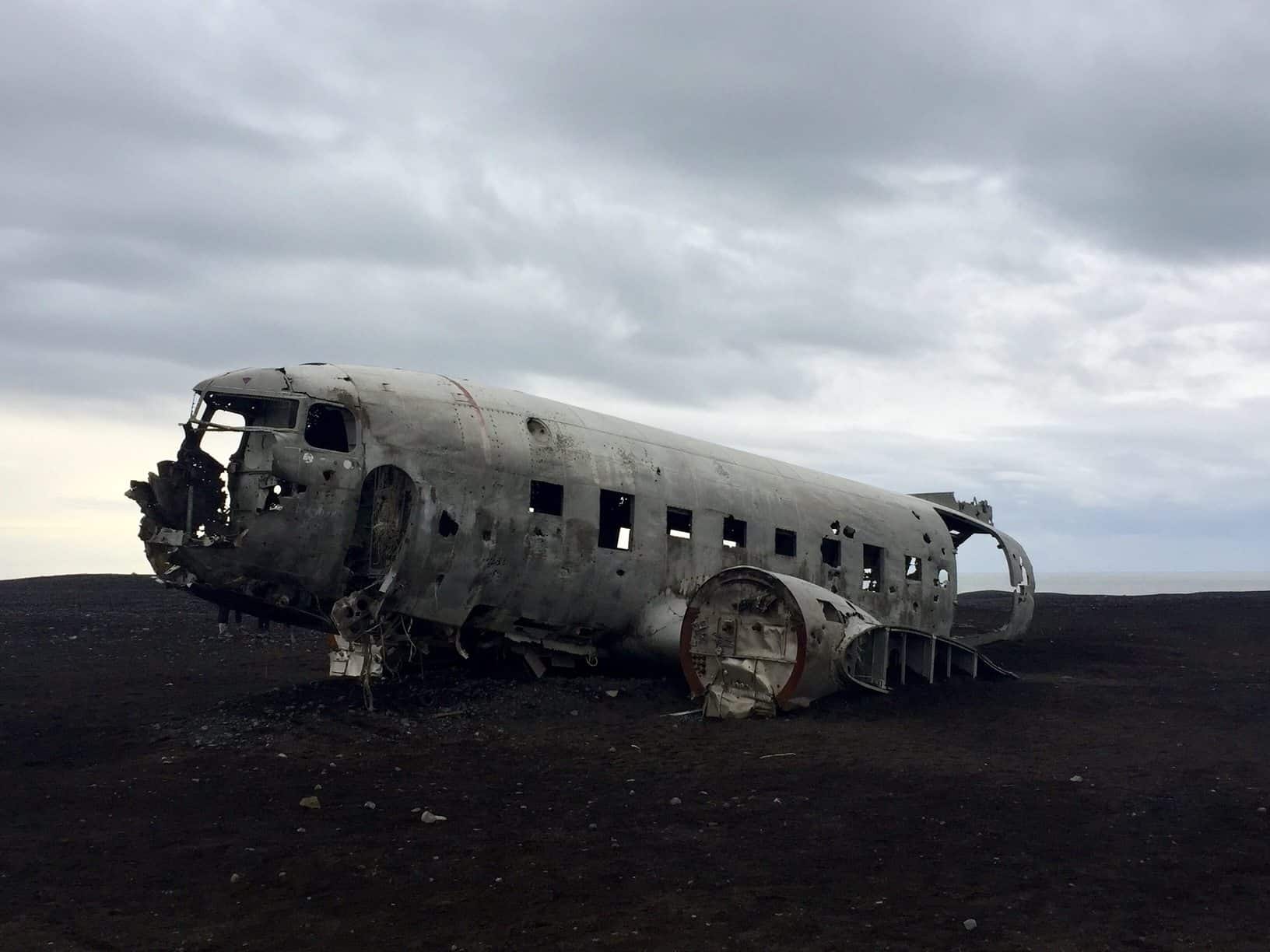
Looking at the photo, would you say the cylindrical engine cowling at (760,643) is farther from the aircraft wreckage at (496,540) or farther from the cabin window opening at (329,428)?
the cabin window opening at (329,428)

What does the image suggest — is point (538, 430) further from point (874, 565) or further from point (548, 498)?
point (874, 565)

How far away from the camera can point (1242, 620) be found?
32.8 meters

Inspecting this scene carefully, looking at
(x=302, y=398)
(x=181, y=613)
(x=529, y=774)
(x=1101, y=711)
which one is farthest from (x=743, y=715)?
(x=181, y=613)

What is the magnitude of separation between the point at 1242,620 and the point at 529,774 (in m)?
27.8

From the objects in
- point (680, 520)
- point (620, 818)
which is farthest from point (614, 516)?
point (620, 818)

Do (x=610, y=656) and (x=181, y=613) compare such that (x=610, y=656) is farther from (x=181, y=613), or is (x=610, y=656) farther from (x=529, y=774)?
(x=181, y=613)

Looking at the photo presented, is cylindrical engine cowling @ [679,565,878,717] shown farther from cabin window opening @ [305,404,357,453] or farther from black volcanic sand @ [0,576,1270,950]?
cabin window opening @ [305,404,357,453]

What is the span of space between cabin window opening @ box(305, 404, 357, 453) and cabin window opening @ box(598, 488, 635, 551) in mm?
4126

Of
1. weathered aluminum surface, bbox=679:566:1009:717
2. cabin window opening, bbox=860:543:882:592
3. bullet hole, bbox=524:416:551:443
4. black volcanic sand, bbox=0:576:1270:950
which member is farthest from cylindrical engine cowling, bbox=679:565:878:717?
cabin window opening, bbox=860:543:882:592

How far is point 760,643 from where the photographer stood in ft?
52.8

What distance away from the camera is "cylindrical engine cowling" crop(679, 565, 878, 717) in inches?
624

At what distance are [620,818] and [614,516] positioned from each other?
7844 mm

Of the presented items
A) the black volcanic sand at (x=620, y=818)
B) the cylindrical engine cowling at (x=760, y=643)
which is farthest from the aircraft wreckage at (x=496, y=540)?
the black volcanic sand at (x=620, y=818)

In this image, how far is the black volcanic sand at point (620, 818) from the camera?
7.91 m
